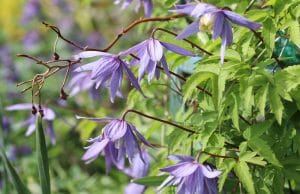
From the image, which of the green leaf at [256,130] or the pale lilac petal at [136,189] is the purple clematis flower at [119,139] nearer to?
the green leaf at [256,130]

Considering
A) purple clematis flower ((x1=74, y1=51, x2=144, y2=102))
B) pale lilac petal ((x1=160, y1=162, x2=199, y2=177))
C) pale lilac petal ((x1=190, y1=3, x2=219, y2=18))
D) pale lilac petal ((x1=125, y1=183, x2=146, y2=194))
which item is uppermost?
pale lilac petal ((x1=190, y1=3, x2=219, y2=18))

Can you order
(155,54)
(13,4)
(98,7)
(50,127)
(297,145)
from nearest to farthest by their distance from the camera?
(155,54) < (297,145) < (50,127) < (98,7) < (13,4)

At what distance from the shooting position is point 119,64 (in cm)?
156

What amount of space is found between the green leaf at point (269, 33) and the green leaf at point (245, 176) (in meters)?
0.25

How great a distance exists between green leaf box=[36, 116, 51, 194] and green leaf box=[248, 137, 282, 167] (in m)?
0.48

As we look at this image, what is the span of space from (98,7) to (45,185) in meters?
4.78

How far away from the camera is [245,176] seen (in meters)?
1.55

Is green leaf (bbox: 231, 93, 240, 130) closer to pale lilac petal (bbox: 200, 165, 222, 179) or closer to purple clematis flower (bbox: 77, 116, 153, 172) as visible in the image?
pale lilac petal (bbox: 200, 165, 222, 179)

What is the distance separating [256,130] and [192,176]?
183 mm

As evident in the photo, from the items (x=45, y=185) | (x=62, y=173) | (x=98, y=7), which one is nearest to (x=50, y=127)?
(x=45, y=185)

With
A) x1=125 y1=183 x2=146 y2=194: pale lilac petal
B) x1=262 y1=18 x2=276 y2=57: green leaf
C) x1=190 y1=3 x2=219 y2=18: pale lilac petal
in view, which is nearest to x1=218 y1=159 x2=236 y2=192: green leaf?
x1=262 y1=18 x2=276 y2=57: green leaf

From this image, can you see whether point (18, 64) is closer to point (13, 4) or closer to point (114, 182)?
point (114, 182)

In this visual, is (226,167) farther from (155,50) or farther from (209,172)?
(155,50)

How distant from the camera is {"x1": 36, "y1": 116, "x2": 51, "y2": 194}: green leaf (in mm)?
1687
